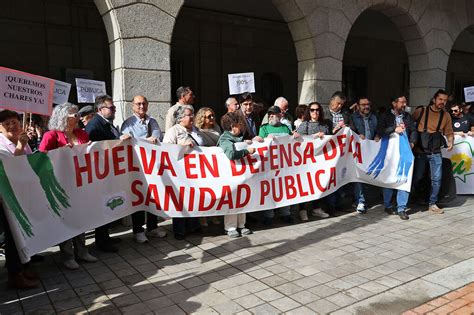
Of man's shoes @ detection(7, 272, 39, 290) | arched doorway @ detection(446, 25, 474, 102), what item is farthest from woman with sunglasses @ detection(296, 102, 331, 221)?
arched doorway @ detection(446, 25, 474, 102)

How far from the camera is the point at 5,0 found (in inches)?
340

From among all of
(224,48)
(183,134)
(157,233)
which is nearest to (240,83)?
(183,134)

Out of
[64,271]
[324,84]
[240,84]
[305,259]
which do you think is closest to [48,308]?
[64,271]

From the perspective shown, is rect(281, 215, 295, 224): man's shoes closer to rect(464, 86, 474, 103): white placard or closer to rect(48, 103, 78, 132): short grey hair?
rect(48, 103, 78, 132): short grey hair

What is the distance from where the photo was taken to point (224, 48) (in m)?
11.9

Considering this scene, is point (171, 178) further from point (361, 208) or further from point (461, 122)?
point (461, 122)

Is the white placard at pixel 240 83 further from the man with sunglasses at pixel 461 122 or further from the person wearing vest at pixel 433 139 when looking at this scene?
the man with sunglasses at pixel 461 122

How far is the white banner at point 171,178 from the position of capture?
3.93 m

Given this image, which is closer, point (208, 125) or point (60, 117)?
point (60, 117)

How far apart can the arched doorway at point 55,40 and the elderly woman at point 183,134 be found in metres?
5.31

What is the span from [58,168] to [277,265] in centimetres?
246

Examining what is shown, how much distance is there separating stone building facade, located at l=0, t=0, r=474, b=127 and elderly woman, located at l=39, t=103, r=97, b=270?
151cm

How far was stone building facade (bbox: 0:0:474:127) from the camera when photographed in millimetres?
5832

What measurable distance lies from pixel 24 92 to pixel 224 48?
8467 mm
